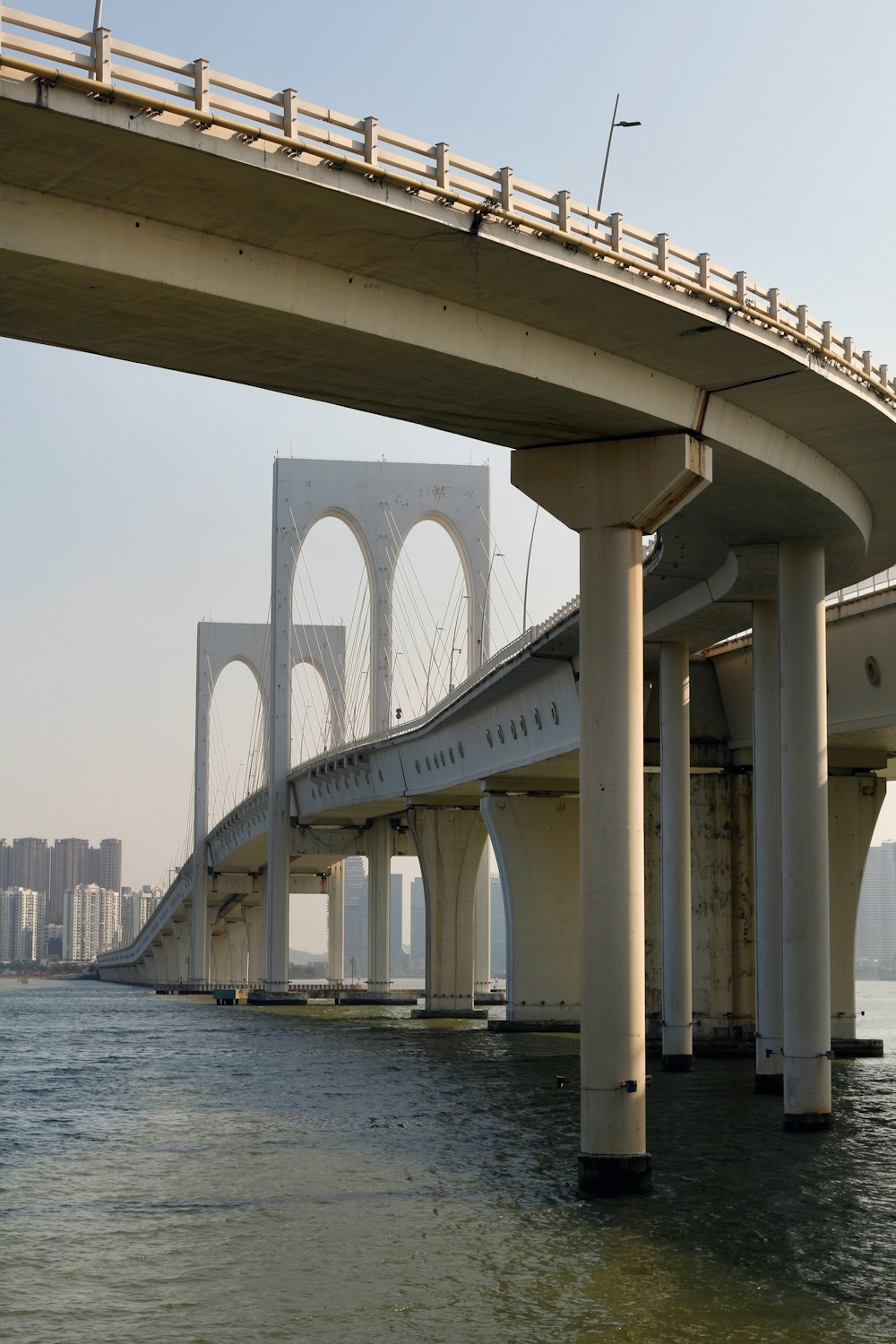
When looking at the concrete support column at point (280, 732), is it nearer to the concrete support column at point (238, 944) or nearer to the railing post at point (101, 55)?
the railing post at point (101, 55)

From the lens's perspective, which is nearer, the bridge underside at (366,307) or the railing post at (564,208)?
the bridge underside at (366,307)

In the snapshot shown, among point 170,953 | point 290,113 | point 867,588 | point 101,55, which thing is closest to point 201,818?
point 170,953

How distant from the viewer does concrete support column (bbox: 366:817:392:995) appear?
92.7 m

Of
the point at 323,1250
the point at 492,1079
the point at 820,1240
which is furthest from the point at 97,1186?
the point at 492,1079

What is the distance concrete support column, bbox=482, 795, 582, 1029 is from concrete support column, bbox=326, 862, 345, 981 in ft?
259

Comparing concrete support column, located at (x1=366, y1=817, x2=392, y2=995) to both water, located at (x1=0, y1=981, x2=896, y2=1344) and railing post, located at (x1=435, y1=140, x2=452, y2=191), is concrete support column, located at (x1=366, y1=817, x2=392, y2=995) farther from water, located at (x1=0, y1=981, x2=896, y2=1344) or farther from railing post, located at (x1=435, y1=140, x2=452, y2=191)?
railing post, located at (x1=435, y1=140, x2=452, y2=191)

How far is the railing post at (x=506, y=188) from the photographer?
65.3ft

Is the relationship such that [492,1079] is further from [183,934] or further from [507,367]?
[183,934]

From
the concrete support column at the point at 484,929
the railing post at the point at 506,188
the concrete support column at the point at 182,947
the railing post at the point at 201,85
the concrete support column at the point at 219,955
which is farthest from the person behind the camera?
the concrete support column at the point at 219,955

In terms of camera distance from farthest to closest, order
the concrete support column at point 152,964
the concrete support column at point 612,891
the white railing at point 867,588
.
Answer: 1. the concrete support column at point 152,964
2. the white railing at point 867,588
3. the concrete support column at point 612,891

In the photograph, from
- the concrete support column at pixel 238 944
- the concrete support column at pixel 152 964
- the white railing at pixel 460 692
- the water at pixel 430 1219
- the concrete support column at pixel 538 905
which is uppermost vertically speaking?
the white railing at pixel 460 692

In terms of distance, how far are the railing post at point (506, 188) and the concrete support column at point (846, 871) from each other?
1152 inches

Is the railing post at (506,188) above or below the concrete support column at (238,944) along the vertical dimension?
above

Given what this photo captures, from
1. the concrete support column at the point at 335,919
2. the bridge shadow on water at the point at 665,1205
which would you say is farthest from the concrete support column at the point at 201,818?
the bridge shadow on water at the point at 665,1205
